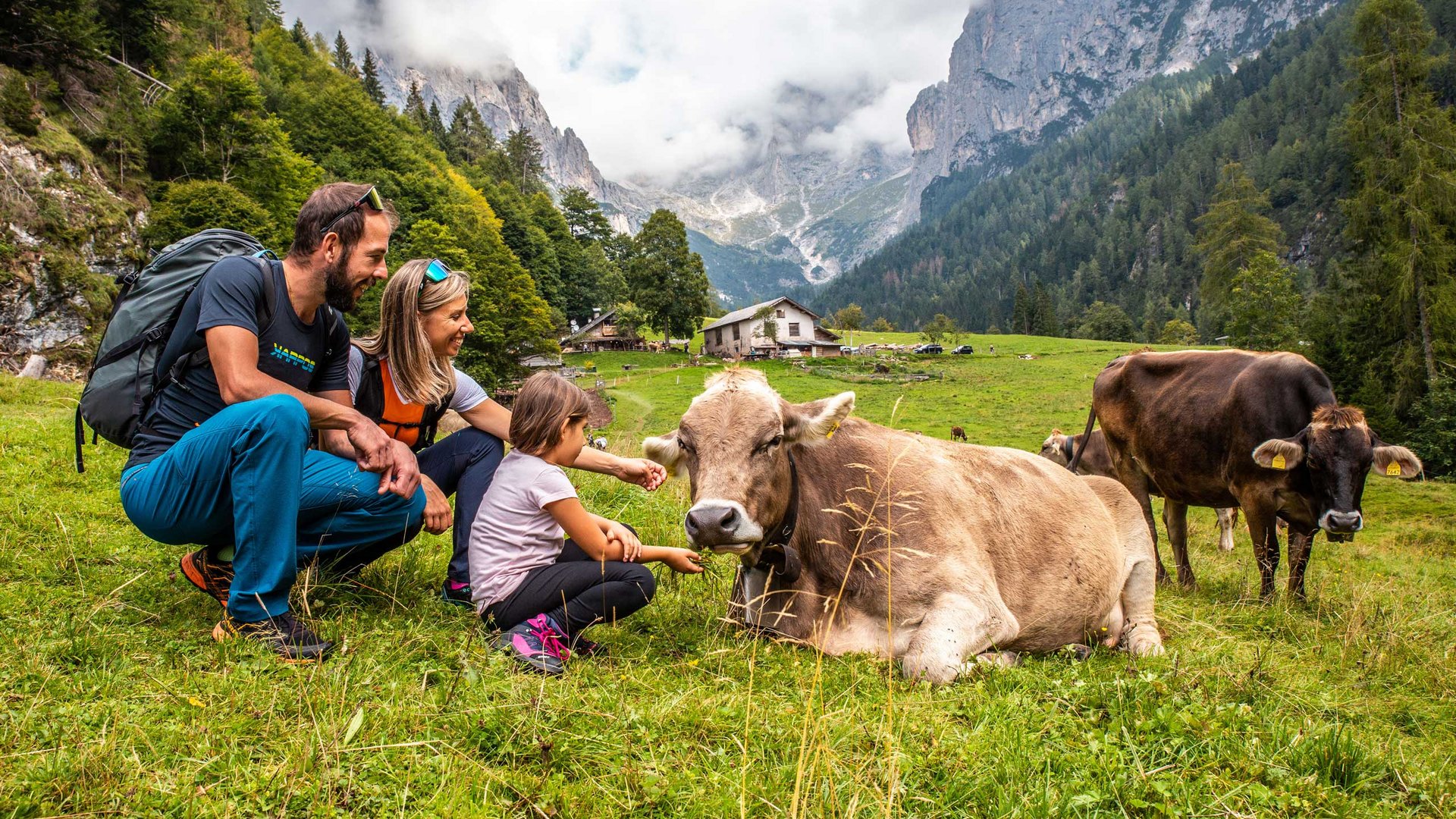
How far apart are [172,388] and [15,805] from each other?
2097mm

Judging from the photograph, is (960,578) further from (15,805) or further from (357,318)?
(357,318)

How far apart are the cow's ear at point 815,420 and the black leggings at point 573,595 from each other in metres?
1.38

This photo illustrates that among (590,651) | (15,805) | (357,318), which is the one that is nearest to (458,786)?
(15,805)

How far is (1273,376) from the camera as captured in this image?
26.0 ft

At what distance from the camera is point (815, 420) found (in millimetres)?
4340

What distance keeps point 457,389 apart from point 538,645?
6.06ft

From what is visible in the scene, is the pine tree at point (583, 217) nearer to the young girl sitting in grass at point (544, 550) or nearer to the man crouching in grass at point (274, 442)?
the man crouching in grass at point (274, 442)

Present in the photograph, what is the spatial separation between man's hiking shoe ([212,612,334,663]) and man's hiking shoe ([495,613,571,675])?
79 centimetres

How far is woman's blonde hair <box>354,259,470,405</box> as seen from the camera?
13.2 feet

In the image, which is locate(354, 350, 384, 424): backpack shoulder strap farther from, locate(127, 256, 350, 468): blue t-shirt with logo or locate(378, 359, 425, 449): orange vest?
locate(127, 256, 350, 468): blue t-shirt with logo

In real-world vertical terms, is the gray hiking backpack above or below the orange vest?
above

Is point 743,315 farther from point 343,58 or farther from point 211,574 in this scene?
point 211,574

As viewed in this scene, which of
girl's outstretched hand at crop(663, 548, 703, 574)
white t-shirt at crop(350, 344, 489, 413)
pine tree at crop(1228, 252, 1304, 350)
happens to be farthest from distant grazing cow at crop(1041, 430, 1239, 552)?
pine tree at crop(1228, 252, 1304, 350)

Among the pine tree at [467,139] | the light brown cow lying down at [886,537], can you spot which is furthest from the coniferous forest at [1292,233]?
the pine tree at [467,139]
